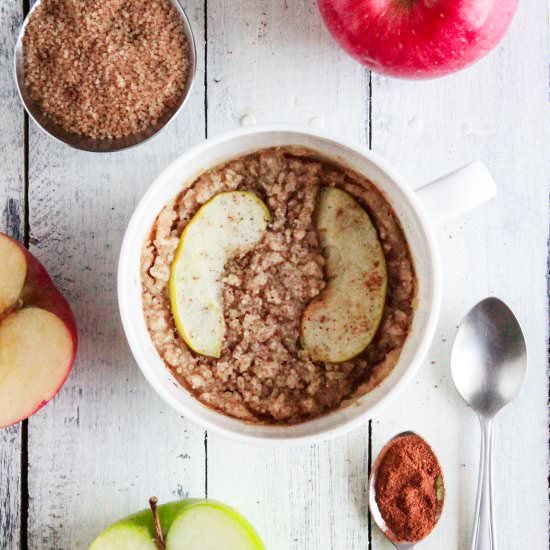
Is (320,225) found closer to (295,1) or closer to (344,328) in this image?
(344,328)

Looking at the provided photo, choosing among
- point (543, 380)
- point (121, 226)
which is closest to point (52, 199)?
point (121, 226)

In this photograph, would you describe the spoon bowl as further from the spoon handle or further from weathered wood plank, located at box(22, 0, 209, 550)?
weathered wood plank, located at box(22, 0, 209, 550)

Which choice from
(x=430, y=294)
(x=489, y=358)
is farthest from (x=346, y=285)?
(x=489, y=358)

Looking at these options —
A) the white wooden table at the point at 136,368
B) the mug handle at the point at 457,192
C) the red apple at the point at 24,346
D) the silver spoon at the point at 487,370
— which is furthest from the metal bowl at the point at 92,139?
the silver spoon at the point at 487,370

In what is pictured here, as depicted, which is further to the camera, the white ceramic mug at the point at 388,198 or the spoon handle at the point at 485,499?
the spoon handle at the point at 485,499

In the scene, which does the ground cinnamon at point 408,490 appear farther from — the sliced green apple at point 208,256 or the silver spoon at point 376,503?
the sliced green apple at point 208,256

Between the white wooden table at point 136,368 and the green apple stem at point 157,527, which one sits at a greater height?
the white wooden table at point 136,368
